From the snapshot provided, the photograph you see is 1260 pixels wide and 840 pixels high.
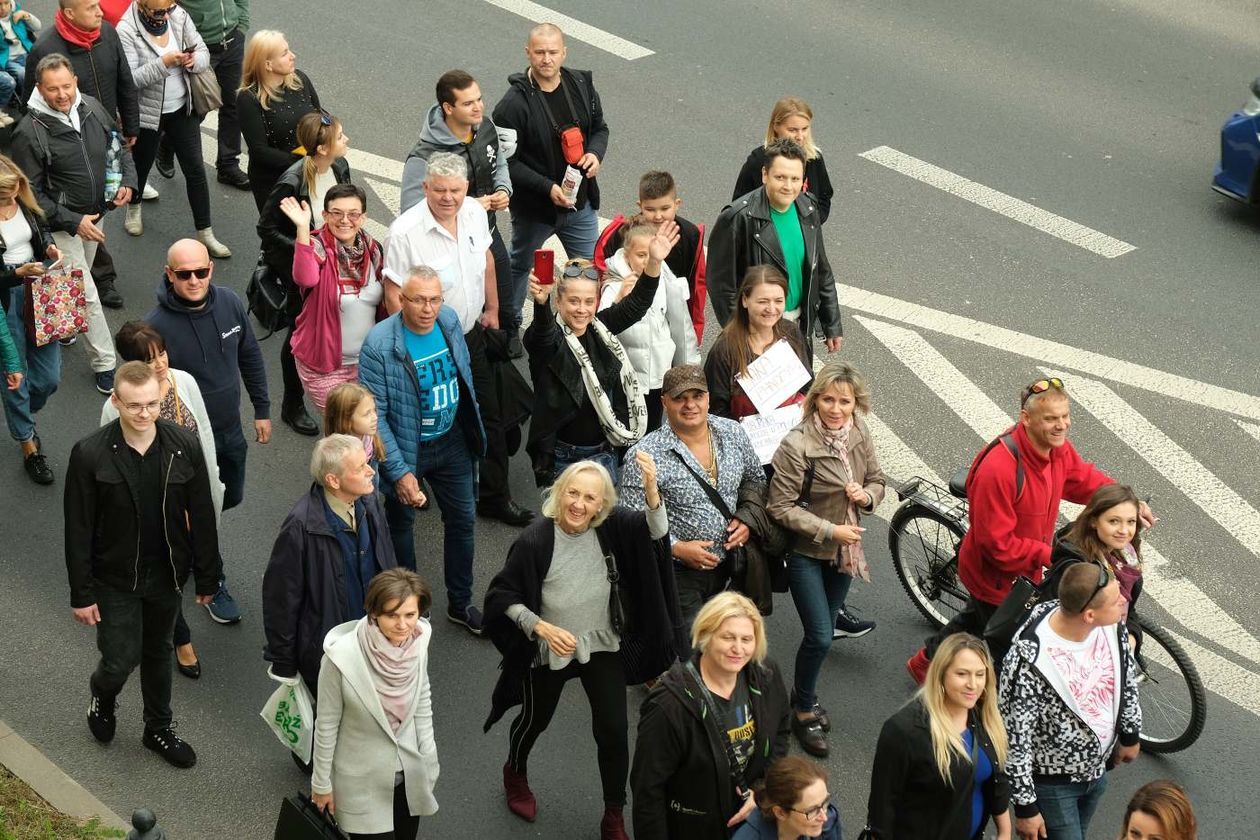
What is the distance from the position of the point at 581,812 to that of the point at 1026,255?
20.8ft

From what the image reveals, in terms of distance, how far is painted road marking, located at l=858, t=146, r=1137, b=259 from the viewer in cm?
1238

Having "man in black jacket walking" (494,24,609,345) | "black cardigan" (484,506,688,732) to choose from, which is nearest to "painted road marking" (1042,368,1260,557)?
"man in black jacket walking" (494,24,609,345)

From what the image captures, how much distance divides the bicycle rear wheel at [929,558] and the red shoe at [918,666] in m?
0.45

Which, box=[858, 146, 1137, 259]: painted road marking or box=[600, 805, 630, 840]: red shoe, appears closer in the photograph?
box=[600, 805, 630, 840]: red shoe

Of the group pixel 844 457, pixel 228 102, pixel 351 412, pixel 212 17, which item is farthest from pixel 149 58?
pixel 844 457

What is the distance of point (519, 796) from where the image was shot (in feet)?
24.8

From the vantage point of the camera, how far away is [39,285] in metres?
9.05

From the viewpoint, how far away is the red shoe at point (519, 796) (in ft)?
24.7

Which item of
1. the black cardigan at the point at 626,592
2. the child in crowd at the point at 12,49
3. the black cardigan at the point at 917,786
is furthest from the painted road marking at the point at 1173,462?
the child in crowd at the point at 12,49

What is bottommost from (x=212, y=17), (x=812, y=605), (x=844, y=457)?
(x=812, y=605)

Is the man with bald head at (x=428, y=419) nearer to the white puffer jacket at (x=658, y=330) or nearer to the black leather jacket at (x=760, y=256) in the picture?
the white puffer jacket at (x=658, y=330)

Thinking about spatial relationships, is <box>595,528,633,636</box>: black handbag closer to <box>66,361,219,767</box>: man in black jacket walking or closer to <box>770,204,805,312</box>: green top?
<box>66,361,219,767</box>: man in black jacket walking

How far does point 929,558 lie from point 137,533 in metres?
4.14

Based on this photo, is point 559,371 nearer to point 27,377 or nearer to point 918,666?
point 918,666
